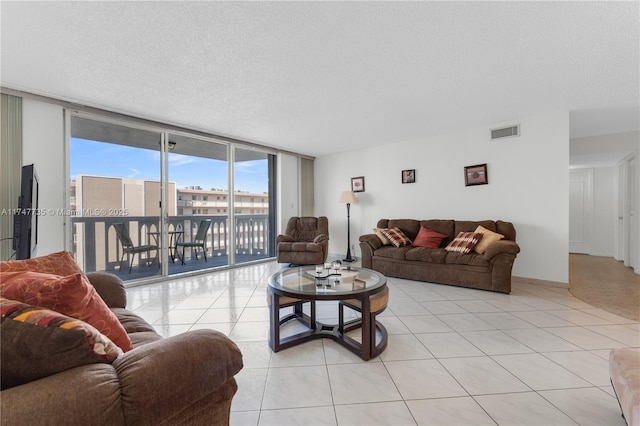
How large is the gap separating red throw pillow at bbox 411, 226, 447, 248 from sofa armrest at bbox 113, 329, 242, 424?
3781 mm

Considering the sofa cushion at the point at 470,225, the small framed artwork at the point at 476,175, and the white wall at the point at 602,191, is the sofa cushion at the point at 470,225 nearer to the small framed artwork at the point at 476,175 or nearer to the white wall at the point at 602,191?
the small framed artwork at the point at 476,175

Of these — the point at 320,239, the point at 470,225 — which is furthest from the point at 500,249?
the point at 320,239

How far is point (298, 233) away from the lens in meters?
5.52

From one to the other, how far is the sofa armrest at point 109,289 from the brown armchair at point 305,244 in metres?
3.12

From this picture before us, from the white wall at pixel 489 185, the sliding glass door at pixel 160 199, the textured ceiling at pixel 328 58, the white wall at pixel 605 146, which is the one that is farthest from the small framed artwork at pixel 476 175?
the sliding glass door at pixel 160 199

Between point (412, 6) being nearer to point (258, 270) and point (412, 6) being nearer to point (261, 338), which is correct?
point (261, 338)

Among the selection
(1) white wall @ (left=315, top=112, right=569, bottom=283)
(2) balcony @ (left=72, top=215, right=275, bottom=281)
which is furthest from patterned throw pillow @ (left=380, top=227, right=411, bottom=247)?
(2) balcony @ (left=72, top=215, right=275, bottom=281)

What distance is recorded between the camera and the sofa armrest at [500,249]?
3.28 meters

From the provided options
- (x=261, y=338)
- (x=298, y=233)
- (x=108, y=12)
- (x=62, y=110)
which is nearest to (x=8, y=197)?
(x=62, y=110)

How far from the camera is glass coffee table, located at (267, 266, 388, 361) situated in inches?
75.1

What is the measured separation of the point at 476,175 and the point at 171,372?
4.68m

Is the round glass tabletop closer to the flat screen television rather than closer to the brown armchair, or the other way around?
the brown armchair

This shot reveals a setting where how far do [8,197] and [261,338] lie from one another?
3072 millimetres

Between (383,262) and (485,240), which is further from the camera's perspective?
(383,262)
